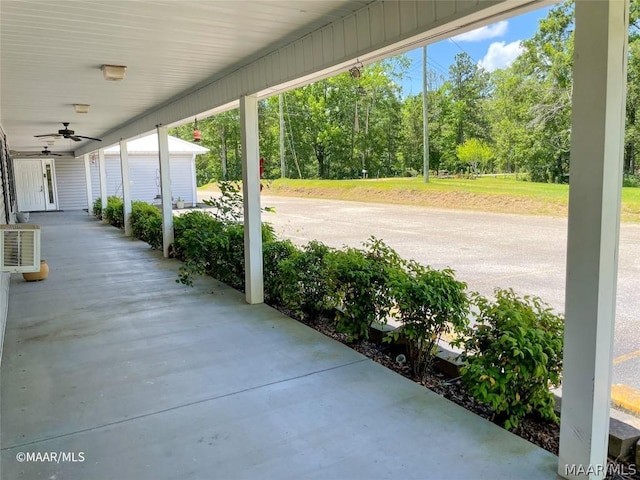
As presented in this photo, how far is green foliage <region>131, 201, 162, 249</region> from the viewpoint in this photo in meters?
9.42

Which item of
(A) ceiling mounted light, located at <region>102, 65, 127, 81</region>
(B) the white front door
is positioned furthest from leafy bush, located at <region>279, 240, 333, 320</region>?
(B) the white front door

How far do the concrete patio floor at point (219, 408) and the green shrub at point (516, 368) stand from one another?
20 cm

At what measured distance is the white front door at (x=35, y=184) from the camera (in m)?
18.8

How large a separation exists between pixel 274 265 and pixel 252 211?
0.67m

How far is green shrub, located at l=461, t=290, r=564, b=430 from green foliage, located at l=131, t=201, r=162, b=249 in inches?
305

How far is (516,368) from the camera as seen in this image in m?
2.59

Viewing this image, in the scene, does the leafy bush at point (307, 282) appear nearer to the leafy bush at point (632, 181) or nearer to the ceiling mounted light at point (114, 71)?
the ceiling mounted light at point (114, 71)

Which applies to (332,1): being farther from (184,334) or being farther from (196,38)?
(184,334)

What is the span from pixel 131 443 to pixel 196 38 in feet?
10.4

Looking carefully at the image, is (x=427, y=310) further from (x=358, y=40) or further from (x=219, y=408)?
(x=358, y=40)

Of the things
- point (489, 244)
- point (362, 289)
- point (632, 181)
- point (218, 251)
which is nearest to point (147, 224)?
point (218, 251)

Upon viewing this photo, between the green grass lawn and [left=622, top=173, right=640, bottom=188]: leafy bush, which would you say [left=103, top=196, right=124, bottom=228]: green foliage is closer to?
the green grass lawn

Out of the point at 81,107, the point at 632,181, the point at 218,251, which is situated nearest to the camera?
the point at 218,251

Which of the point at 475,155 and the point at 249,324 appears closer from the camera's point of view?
the point at 249,324
